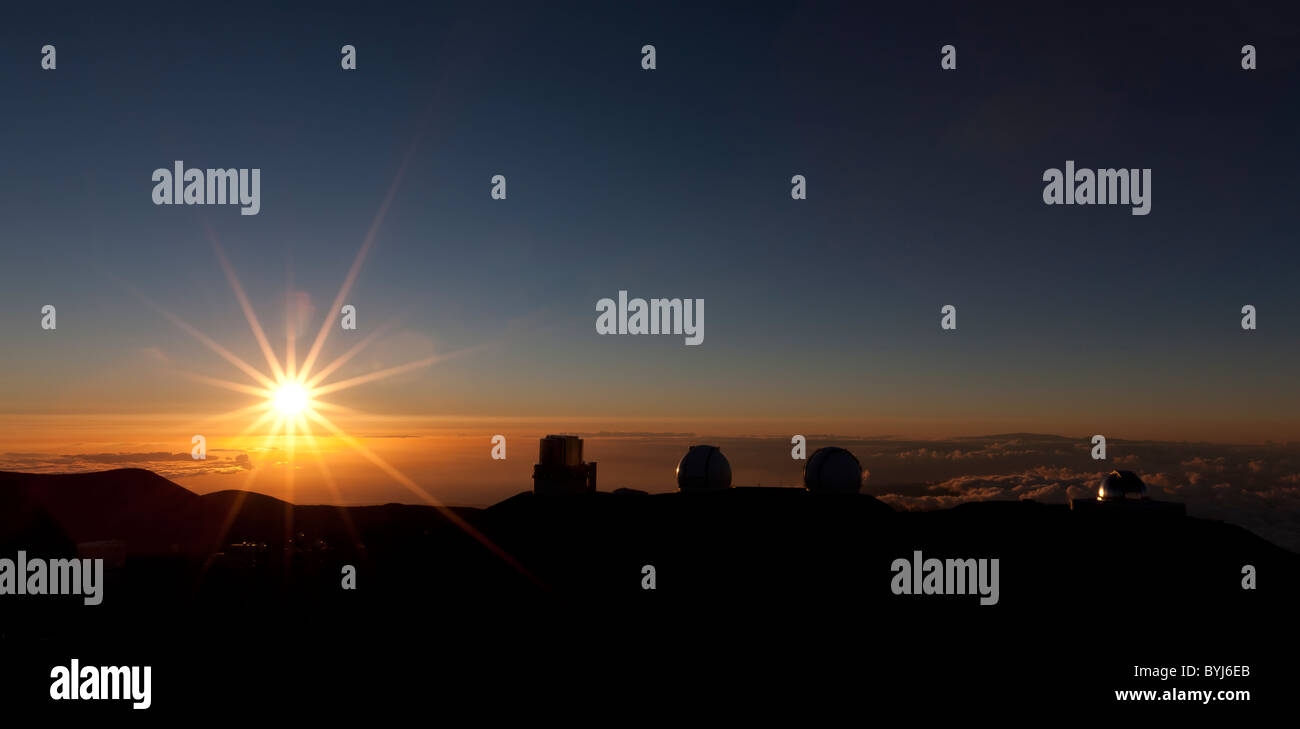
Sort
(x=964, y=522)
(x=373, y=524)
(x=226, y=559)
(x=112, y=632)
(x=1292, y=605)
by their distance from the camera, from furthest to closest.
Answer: (x=373, y=524), (x=964, y=522), (x=1292, y=605), (x=226, y=559), (x=112, y=632)

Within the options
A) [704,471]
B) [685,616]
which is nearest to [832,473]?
[704,471]

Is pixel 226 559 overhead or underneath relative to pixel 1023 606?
overhead

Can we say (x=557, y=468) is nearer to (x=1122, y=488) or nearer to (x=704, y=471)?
(x=704, y=471)

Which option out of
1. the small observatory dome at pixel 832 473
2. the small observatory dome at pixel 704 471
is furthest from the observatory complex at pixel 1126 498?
the small observatory dome at pixel 704 471

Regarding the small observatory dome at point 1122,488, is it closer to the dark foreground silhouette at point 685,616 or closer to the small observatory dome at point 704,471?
the dark foreground silhouette at point 685,616

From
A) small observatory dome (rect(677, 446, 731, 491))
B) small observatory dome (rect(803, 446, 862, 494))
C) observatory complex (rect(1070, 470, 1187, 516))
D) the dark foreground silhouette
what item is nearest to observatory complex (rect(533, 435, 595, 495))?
the dark foreground silhouette
